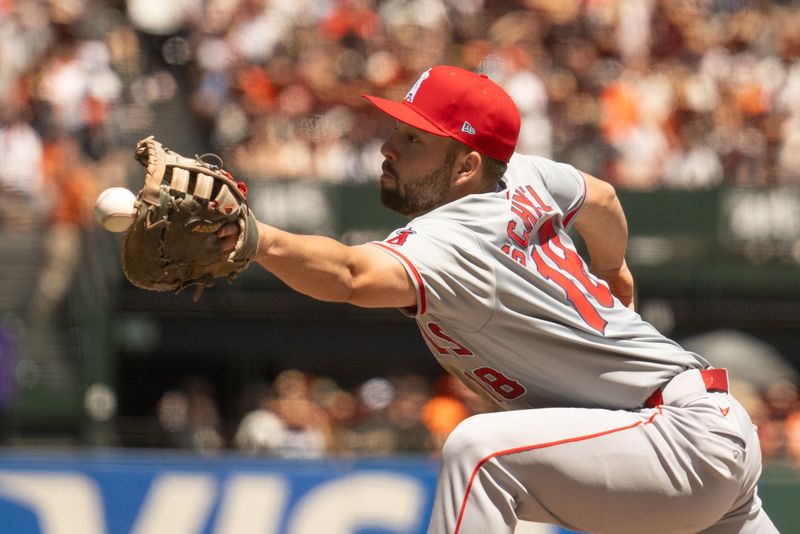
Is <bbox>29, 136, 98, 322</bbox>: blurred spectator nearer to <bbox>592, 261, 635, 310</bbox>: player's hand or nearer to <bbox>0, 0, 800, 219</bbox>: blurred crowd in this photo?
<bbox>0, 0, 800, 219</bbox>: blurred crowd

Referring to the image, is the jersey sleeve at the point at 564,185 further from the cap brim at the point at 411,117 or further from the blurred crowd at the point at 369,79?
the blurred crowd at the point at 369,79

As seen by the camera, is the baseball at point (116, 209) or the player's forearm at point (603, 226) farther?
the player's forearm at point (603, 226)

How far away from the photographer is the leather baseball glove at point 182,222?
3.33 m

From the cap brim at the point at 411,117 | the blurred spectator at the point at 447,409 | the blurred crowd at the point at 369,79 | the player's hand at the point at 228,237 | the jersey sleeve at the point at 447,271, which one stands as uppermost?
the cap brim at the point at 411,117

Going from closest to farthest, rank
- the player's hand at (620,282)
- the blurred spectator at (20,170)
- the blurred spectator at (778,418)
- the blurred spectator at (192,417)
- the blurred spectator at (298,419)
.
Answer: the player's hand at (620,282), the blurred spectator at (778,418), the blurred spectator at (298,419), the blurred spectator at (192,417), the blurred spectator at (20,170)

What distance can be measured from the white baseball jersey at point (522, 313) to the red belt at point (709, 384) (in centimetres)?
3

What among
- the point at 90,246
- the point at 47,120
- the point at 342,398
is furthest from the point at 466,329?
the point at 47,120

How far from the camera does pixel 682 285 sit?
38.2ft

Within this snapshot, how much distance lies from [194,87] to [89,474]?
5.86 m

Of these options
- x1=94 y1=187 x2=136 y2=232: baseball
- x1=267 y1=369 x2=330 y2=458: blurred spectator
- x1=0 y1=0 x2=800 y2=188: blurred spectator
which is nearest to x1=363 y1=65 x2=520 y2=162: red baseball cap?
x1=94 y1=187 x2=136 y2=232: baseball

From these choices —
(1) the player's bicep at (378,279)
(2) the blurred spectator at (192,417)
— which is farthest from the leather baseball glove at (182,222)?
(2) the blurred spectator at (192,417)

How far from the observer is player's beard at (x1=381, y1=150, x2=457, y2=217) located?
401 centimetres

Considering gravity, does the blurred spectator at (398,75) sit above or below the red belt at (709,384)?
below

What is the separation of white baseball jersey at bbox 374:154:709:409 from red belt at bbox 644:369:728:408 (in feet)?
0.09
